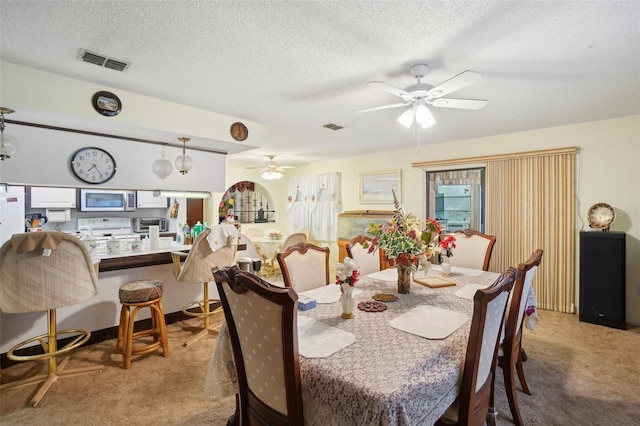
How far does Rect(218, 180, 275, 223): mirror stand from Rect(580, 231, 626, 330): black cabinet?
6.03 m

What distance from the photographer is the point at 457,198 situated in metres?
4.80

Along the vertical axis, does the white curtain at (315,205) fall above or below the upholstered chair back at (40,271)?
above

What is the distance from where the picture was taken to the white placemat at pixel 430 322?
149 cm

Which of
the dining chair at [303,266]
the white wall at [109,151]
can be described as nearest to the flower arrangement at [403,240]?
the dining chair at [303,266]

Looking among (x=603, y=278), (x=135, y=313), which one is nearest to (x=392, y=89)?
(x=135, y=313)

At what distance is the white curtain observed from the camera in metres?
6.29

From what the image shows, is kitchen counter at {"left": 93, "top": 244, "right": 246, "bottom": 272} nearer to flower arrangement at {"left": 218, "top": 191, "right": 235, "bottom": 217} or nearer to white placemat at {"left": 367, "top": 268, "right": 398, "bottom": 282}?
white placemat at {"left": 367, "top": 268, "right": 398, "bottom": 282}

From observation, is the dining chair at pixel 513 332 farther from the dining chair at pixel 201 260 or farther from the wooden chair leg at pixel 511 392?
the dining chair at pixel 201 260

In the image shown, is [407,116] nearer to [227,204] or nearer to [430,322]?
[430,322]

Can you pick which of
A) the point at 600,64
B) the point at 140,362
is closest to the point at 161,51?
the point at 140,362

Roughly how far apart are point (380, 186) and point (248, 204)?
409cm

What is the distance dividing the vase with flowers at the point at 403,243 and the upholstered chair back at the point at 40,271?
2.10m

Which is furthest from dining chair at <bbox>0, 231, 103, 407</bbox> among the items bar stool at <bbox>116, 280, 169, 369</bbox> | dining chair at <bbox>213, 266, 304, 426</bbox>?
dining chair at <bbox>213, 266, 304, 426</bbox>

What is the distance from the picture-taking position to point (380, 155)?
5.56 meters
